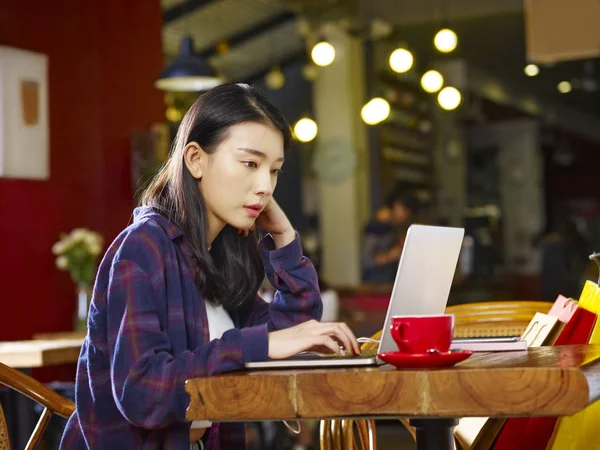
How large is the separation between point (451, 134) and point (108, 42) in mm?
7957

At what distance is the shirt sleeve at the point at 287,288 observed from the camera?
1.99 m

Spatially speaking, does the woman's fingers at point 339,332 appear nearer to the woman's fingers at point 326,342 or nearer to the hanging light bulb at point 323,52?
the woman's fingers at point 326,342

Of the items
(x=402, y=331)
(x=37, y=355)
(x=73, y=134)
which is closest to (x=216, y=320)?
(x=402, y=331)

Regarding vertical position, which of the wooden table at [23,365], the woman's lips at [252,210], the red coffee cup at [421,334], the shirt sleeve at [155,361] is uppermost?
the woman's lips at [252,210]

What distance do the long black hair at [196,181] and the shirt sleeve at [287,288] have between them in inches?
Answer: 3.6

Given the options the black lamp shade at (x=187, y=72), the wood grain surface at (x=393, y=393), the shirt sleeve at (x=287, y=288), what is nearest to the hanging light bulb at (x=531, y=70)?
the black lamp shade at (x=187, y=72)

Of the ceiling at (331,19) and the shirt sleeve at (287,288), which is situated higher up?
the ceiling at (331,19)

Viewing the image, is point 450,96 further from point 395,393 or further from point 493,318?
point 395,393

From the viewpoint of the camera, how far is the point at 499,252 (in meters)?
13.8

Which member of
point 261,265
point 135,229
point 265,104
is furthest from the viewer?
point 261,265

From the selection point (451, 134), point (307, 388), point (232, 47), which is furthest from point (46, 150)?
point (451, 134)

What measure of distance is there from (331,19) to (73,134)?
5441 mm

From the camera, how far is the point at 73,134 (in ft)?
19.5

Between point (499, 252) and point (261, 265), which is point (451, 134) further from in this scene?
point (261, 265)
